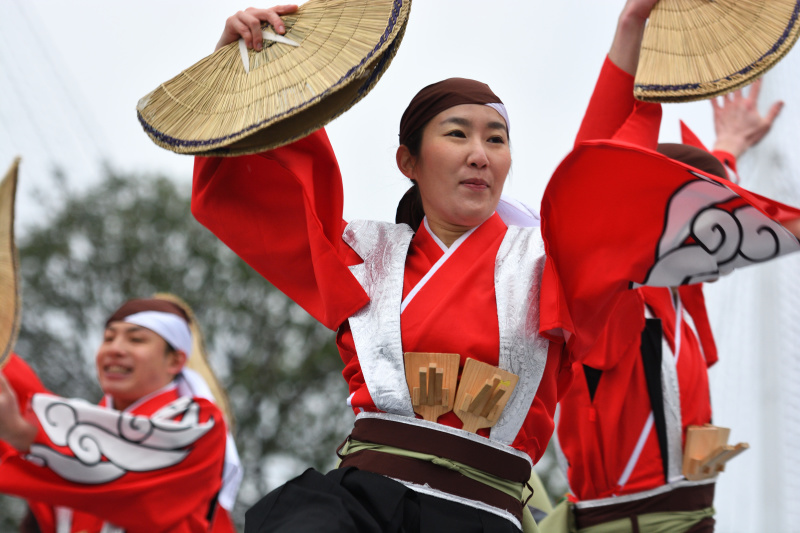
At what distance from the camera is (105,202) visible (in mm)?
13344

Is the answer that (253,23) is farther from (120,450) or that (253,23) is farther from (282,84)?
(120,450)

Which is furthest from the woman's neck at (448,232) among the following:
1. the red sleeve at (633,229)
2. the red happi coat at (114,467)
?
the red happi coat at (114,467)

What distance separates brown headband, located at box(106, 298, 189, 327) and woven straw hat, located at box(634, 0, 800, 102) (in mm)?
2942

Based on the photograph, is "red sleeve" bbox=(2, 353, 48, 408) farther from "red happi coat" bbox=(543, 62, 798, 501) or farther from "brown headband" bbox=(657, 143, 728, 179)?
"brown headband" bbox=(657, 143, 728, 179)

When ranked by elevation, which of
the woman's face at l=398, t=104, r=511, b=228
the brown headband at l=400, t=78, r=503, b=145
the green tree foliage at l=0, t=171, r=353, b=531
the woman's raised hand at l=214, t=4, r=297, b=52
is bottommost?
the green tree foliage at l=0, t=171, r=353, b=531

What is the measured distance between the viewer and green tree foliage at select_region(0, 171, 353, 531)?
1238 centimetres

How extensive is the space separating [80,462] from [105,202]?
397 inches

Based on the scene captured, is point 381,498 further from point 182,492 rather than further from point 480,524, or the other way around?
point 182,492

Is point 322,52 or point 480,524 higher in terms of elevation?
point 322,52

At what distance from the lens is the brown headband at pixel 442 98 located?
99.0 inches

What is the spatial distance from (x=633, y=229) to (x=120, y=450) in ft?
8.20

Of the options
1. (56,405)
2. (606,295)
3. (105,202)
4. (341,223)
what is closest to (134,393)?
(56,405)

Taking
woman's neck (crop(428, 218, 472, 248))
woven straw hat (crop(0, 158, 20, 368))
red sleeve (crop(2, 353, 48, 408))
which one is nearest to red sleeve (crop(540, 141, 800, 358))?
woman's neck (crop(428, 218, 472, 248))

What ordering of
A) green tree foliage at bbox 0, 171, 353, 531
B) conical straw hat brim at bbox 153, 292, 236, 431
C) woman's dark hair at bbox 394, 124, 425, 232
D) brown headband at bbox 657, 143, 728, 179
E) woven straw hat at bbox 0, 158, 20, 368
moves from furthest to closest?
green tree foliage at bbox 0, 171, 353, 531 < conical straw hat brim at bbox 153, 292, 236, 431 < brown headband at bbox 657, 143, 728, 179 < woven straw hat at bbox 0, 158, 20, 368 < woman's dark hair at bbox 394, 124, 425, 232
